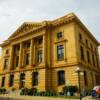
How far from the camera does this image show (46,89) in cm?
3173

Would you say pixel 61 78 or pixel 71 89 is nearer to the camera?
pixel 71 89

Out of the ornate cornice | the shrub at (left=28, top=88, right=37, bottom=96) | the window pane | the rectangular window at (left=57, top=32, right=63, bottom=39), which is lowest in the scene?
the shrub at (left=28, top=88, right=37, bottom=96)

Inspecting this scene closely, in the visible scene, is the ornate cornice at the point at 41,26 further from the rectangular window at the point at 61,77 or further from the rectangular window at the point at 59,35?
the rectangular window at the point at 61,77

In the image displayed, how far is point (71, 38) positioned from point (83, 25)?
20.2 ft

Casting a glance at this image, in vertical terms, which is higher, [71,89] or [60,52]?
[60,52]

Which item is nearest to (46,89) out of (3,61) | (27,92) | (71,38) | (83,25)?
(27,92)

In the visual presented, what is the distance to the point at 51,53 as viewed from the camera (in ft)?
115

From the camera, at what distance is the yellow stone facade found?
31.5m

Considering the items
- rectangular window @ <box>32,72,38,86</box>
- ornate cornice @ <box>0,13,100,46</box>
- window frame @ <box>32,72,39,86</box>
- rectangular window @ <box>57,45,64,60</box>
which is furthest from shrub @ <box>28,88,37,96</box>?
ornate cornice @ <box>0,13,100,46</box>

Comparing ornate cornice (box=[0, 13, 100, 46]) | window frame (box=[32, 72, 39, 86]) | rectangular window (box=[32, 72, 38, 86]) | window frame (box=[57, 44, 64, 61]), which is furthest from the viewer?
rectangular window (box=[32, 72, 38, 86])

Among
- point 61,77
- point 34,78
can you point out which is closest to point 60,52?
point 61,77

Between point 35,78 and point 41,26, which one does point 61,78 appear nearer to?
point 35,78

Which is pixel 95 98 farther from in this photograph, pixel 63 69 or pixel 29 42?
pixel 29 42

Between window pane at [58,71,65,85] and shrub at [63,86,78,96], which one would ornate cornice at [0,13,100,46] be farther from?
shrub at [63,86,78,96]
